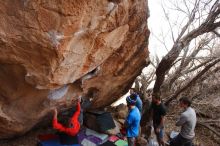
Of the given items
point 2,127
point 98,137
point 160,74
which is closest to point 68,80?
point 2,127

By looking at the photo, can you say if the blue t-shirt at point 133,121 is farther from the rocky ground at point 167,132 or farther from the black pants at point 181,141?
the rocky ground at point 167,132

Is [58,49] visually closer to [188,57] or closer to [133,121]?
[133,121]

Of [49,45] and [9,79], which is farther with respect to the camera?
[9,79]

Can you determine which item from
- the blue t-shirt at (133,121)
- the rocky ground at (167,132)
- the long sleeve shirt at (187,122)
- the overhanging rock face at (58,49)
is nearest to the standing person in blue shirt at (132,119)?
the blue t-shirt at (133,121)

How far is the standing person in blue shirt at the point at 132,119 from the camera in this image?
6.59 metres

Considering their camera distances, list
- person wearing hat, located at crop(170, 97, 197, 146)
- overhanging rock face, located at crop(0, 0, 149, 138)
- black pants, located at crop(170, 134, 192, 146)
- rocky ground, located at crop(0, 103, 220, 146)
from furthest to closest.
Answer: rocky ground, located at crop(0, 103, 220, 146)
black pants, located at crop(170, 134, 192, 146)
person wearing hat, located at crop(170, 97, 197, 146)
overhanging rock face, located at crop(0, 0, 149, 138)

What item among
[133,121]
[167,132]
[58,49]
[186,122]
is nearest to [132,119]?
[133,121]

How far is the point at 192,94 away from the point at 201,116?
0.73 metres

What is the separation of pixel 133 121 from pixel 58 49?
2430 mm

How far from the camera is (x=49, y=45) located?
16.5 ft

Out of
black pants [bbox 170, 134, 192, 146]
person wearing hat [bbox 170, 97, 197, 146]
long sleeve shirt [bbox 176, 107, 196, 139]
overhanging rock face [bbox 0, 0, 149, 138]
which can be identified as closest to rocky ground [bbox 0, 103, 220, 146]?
overhanging rock face [bbox 0, 0, 149, 138]

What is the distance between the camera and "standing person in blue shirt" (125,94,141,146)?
659cm

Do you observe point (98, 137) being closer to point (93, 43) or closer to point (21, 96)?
point (21, 96)

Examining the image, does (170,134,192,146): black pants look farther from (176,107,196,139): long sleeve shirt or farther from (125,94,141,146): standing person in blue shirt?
(125,94,141,146): standing person in blue shirt
